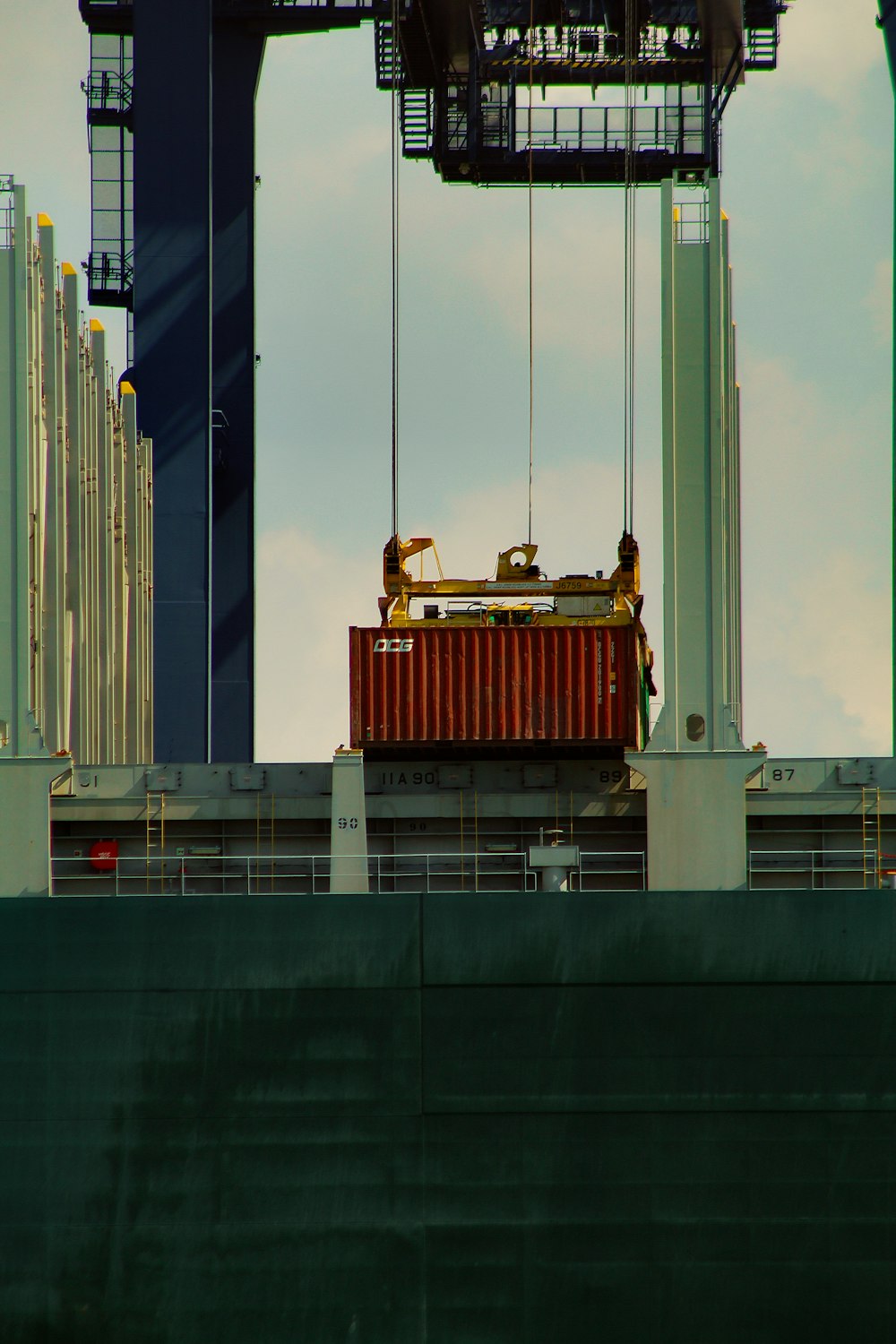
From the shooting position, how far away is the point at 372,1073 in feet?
74.1

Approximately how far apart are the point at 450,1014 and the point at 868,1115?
592 cm

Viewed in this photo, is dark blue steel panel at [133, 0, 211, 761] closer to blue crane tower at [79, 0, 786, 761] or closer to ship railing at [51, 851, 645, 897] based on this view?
blue crane tower at [79, 0, 786, 761]

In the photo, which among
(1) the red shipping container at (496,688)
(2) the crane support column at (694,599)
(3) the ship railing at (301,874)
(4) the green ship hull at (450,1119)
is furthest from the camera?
(1) the red shipping container at (496,688)

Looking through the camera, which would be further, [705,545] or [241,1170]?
[705,545]

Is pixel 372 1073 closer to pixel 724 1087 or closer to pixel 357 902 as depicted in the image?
pixel 357 902

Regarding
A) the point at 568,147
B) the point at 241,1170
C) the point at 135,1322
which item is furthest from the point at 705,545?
the point at 568,147

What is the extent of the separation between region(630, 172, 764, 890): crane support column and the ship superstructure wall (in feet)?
31.5

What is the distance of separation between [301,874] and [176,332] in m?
14.2

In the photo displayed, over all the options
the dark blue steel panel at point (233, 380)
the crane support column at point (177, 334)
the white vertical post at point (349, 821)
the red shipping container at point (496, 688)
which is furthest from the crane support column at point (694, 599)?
the dark blue steel panel at point (233, 380)

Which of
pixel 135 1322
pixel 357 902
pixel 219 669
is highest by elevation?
pixel 219 669

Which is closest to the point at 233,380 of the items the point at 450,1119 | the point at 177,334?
the point at 177,334

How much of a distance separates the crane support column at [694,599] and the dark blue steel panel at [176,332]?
1312cm

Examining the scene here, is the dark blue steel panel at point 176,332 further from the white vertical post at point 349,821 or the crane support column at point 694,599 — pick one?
the crane support column at point 694,599

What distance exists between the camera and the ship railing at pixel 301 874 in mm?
26453
